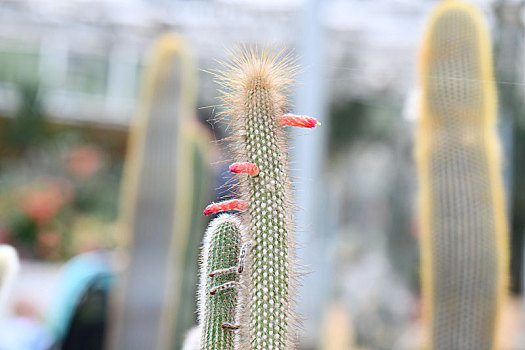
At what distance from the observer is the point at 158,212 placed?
2268mm

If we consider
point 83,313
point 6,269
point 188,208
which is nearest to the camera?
point 6,269

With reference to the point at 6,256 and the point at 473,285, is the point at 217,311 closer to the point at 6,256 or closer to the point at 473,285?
the point at 6,256

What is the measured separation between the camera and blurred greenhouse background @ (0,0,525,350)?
265 centimetres

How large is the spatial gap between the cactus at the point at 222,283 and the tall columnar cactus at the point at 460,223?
0.96 m

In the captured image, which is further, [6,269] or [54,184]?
[54,184]

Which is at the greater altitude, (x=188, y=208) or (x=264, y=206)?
(x=188, y=208)

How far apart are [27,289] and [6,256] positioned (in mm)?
3053

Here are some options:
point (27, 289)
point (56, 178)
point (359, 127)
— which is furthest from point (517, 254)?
point (56, 178)

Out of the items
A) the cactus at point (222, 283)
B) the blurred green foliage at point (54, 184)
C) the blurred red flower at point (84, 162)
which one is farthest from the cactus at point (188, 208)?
the blurred red flower at point (84, 162)

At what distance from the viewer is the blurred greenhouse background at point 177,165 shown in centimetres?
265

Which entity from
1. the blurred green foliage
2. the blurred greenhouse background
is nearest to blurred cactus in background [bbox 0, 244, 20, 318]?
the blurred greenhouse background

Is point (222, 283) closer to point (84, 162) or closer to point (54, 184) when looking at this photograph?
point (54, 184)

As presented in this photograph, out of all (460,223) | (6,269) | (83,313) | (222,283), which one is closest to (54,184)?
(83,313)

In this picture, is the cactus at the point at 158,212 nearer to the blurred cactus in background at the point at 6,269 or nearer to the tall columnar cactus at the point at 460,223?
the tall columnar cactus at the point at 460,223
